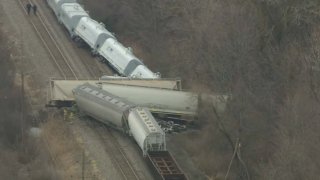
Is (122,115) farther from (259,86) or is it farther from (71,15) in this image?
(71,15)

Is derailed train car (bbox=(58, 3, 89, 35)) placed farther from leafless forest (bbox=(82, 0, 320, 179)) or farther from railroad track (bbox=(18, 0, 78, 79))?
leafless forest (bbox=(82, 0, 320, 179))

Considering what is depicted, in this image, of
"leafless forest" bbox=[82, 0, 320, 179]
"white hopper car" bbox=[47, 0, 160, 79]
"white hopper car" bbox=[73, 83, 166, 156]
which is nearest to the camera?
"leafless forest" bbox=[82, 0, 320, 179]

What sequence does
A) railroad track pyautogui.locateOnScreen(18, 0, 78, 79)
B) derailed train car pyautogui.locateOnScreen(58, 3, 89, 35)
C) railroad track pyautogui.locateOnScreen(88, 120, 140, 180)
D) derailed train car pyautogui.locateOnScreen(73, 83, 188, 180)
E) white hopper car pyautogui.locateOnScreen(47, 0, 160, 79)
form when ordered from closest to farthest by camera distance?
1. derailed train car pyautogui.locateOnScreen(73, 83, 188, 180)
2. railroad track pyautogui.locateOnScreen(88, 120, 140, 180)
3. white hopper car pyautogui.locateOnScreen(47, 0, 160, 79)
4. railroad track pyautogui.locateOnScreen(18, 0, 78, 79)
5. derailed train car pyautogui.locateOnScreen(58, 3, 89, 35)

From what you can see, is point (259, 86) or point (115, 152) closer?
point (259, 86)

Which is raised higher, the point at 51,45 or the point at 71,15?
the point at 71,15

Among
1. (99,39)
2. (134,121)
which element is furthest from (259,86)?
(99,39)

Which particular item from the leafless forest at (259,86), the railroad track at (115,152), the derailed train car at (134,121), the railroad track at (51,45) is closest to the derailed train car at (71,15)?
the railroad track at (51,45)

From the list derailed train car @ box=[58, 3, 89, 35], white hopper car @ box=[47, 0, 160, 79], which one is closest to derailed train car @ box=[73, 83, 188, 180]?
white hopper car @ box=[47, 0, 160, 79]

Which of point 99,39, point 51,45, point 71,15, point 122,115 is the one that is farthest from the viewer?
point 71,15
